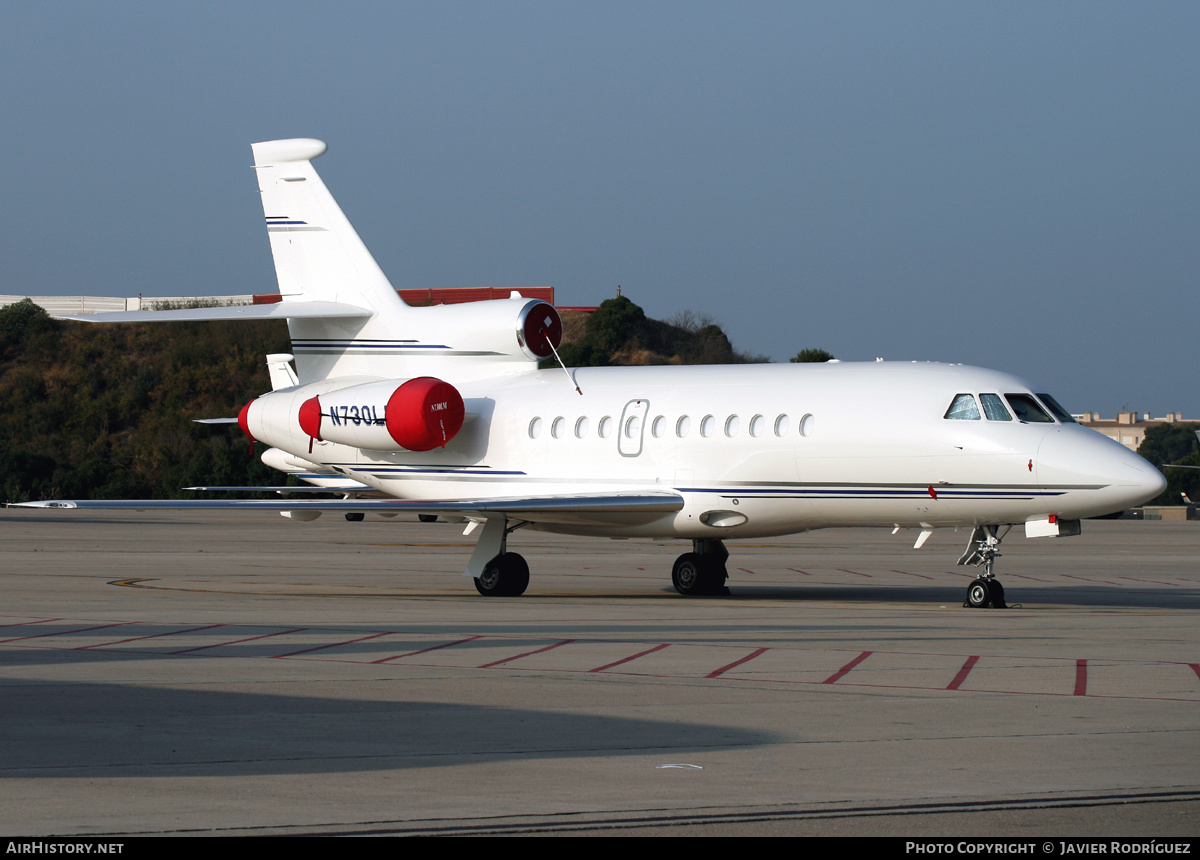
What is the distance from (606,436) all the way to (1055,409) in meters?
7.36

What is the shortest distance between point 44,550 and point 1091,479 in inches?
1029

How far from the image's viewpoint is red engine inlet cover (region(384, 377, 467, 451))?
2397 cm

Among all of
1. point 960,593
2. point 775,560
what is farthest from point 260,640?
point 775,560

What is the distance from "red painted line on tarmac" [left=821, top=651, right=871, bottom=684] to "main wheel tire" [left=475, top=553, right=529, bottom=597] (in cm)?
Answer: 988

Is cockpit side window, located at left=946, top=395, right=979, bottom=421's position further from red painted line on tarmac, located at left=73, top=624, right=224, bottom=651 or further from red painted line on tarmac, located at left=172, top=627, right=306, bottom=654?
red painted line on tarmac, located at left=73, top=624, right=224, bottom=651

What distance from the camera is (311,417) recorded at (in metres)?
25.5

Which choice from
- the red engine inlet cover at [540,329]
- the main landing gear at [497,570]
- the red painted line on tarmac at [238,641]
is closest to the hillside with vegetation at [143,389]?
the red engine inlet cover at [540,329]

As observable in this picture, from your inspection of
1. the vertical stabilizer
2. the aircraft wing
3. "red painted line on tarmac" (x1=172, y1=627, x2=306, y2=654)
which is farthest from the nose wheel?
the vertical stabilizer

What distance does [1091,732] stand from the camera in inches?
374

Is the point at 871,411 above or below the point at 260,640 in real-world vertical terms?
above

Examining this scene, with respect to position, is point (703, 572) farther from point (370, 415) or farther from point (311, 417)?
point (311, 417)

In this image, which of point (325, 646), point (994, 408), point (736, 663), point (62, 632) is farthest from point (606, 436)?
point (736, 663)

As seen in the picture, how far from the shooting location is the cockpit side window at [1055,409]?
2017 centimetres
